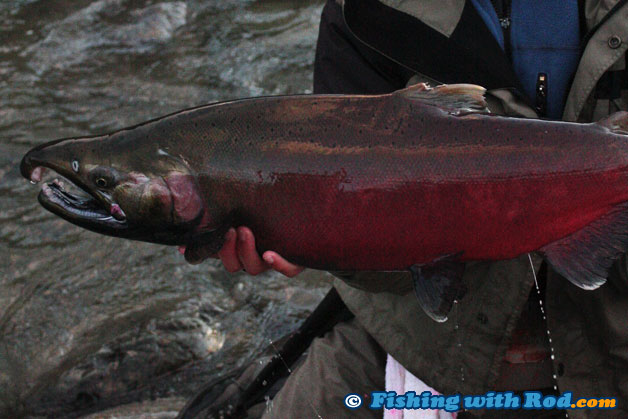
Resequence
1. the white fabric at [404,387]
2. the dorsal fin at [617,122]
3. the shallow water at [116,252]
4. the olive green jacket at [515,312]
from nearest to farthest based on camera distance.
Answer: the dorsal fin at [617,122], the olive green jacket at [515,312], the white fabric at [404,387], the shallow water at [116,252]

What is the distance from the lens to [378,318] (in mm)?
2139

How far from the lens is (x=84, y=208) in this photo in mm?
1491

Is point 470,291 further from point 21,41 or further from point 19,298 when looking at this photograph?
point 21,41

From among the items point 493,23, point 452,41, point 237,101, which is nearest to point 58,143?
point 237,101

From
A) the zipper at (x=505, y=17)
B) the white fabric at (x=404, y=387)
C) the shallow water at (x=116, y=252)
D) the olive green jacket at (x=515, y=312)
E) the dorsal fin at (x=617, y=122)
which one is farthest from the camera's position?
the shallow water at (x=116, y=252)

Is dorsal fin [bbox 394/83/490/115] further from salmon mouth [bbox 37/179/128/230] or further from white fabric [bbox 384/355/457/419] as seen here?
white fabric [bbox 384/355/457/419]

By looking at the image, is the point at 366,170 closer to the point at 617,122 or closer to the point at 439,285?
the point at 439,285

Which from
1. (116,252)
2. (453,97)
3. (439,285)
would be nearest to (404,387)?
(439,285)

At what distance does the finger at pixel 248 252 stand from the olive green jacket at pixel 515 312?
36 centimetres

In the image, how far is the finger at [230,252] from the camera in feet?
5.04

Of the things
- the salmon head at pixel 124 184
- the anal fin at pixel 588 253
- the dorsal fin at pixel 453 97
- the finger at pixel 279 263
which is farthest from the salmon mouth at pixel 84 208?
the anal fin at pixel 588 253

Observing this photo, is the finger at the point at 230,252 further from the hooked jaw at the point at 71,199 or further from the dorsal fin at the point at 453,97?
the dorsal fin at the point at 453,97

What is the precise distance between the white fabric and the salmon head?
0.90m

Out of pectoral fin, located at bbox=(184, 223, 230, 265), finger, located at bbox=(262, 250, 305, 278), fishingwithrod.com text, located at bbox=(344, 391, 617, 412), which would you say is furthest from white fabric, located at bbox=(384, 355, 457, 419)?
pectoral fin, located at bbox=(184, 223, 230, 265)
